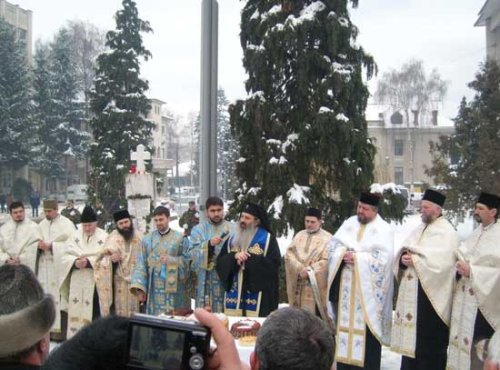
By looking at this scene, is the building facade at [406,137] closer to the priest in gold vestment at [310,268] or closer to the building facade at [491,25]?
the building facade at [491,25]

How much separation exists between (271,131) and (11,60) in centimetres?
2770

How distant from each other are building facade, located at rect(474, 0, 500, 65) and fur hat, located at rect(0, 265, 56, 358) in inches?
732

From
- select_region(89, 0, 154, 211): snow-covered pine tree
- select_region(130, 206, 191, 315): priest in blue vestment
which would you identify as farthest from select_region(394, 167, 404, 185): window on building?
select_region(130, 206, 191, 315): priest in blue vestment

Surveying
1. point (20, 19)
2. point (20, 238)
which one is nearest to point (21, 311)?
point (20, 238)

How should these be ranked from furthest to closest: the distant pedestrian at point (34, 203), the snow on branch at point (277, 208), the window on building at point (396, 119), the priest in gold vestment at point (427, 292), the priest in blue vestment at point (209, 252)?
the window on building at point (396, 119) → the distant pedestrian at point (34, 203) → the snow on branch at point (277, 208) → the priest in blue vestment at point (209, 252) → the priest in gold vestment at point (427, 292)

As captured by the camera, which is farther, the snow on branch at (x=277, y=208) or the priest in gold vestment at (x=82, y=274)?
the snow on branch at (x=277, y=208)

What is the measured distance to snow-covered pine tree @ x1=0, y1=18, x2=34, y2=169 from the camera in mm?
32562

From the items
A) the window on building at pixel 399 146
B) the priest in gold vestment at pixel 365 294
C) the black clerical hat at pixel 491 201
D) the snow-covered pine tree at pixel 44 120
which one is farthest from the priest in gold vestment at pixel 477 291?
the window on building at pixel 399 146

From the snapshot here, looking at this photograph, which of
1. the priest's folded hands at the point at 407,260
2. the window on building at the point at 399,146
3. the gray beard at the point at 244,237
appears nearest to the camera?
the priest's folded hands at the point at 407,260

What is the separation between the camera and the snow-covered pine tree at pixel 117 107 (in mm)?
19516

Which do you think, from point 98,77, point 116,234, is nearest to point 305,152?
point 116,234

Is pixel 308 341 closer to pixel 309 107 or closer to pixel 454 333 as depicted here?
pixel 454 333

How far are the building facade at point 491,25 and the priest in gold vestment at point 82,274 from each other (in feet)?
48.3

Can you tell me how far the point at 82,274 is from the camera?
766cm
